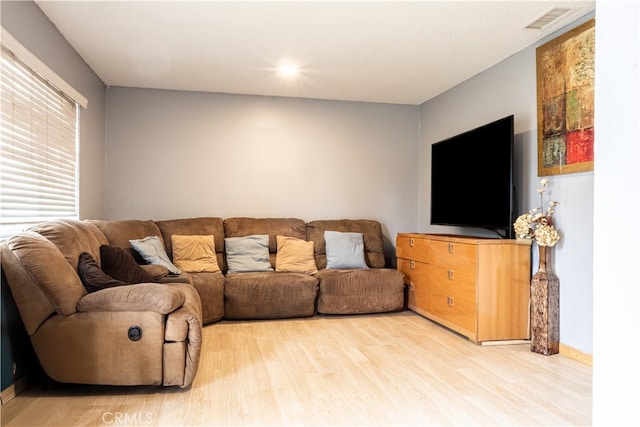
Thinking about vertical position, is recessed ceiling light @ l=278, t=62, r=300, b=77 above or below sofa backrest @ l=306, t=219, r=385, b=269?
above

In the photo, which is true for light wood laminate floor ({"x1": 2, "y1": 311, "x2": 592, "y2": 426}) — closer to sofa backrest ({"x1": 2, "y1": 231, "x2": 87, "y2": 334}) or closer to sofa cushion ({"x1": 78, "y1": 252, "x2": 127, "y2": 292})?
sofa backrest ({"x1": 2, "y1": 231, "x2": 87, "y2": 334})

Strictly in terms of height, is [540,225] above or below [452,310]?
above

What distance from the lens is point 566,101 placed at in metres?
3.14

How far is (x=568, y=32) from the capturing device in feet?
10.3

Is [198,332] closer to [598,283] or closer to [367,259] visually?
[598,283]

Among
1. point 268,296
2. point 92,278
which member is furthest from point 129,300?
point 268,296

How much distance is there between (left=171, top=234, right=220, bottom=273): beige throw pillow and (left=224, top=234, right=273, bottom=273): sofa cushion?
0.17 m

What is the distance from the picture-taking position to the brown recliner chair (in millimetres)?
Answer: 2262

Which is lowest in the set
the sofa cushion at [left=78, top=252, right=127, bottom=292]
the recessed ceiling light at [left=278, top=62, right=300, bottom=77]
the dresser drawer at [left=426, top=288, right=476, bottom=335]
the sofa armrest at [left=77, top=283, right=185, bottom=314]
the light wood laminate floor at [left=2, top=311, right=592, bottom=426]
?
the light wood laminate floor at [left=2, top=311, right=592, bottom=426]

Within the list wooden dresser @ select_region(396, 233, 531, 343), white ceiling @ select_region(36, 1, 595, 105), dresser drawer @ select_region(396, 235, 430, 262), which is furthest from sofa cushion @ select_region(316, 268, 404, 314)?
white ceiling @ select_region(36, 1, 595, 105)

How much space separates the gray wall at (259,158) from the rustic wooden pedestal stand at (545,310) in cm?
235

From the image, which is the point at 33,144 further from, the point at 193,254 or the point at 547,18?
the point at 547,18

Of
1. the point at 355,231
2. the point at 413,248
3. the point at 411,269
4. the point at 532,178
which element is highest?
the point at 532,178

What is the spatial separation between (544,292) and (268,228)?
2.75 m
